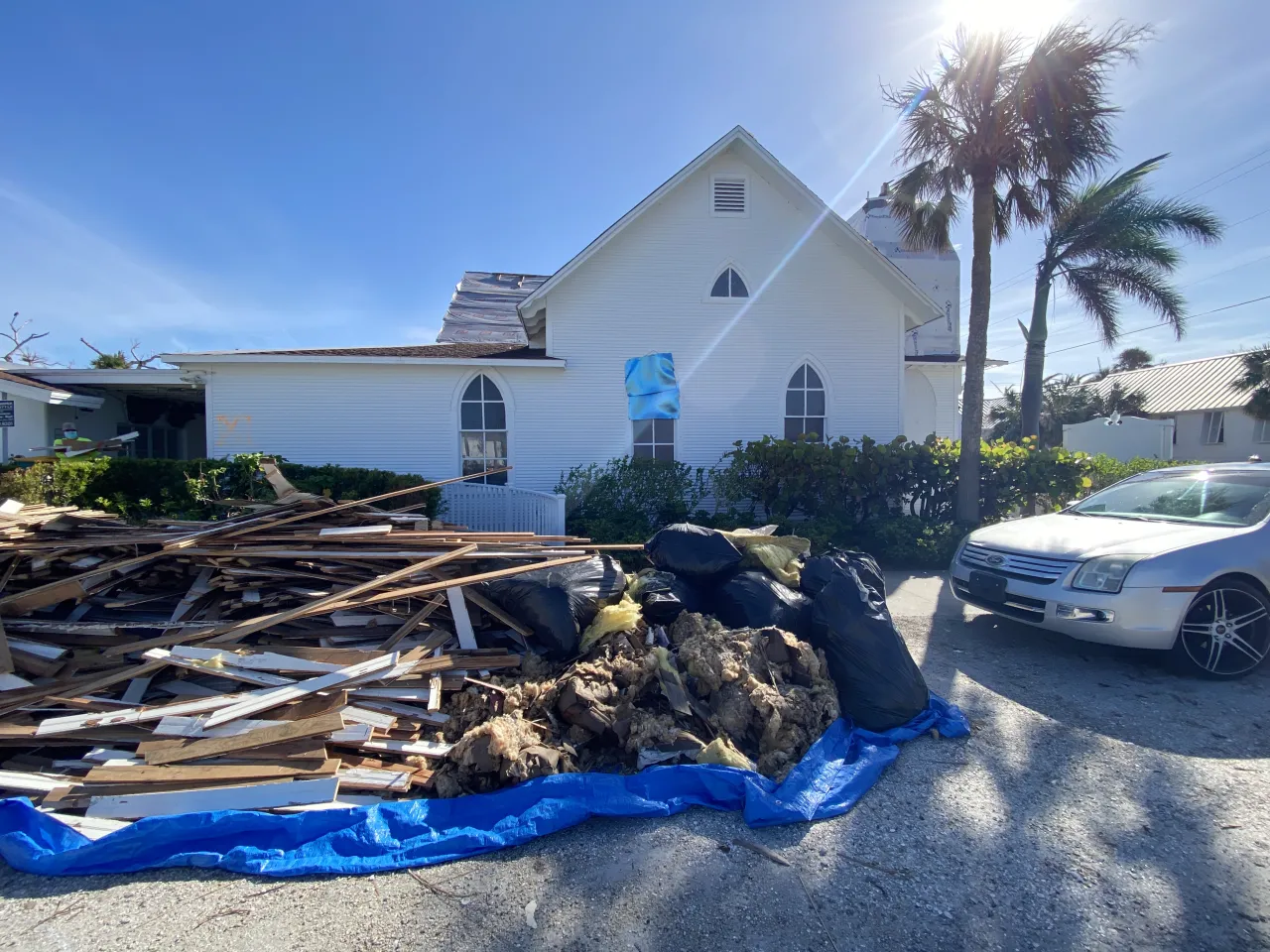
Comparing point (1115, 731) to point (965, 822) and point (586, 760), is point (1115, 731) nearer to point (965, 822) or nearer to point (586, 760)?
point (965, 822)

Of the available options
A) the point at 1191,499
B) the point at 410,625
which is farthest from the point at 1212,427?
the point at 410,625

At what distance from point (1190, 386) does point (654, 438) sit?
39.3 m

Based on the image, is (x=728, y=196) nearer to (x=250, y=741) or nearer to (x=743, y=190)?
(x=743, y=190)

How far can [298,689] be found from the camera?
3549 millimetres

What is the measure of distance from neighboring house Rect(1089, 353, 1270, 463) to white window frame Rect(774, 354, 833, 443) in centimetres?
2785

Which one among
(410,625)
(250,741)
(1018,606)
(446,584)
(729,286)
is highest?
(729,286)

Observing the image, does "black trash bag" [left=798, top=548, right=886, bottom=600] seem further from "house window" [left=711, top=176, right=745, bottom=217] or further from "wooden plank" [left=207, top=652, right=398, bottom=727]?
"house window" [left=711, top=176, right=745, bottom=217]

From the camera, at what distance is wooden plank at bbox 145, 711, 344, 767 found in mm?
3123

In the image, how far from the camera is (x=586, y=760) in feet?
11.4

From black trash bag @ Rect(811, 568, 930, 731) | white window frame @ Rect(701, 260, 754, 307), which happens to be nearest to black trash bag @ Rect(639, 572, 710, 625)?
black trash bag @ Rect(811, 568, 930, 731)

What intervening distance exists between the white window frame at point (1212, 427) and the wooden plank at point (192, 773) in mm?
43058

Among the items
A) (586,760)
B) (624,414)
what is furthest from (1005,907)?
(624,414)

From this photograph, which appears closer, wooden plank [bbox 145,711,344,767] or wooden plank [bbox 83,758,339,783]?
wooden plank [bbox 83,758,339,783]

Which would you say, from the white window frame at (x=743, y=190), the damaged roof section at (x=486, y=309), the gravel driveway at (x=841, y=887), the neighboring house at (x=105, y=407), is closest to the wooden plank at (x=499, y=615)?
the gravel driveway at (x=841, y=887)
